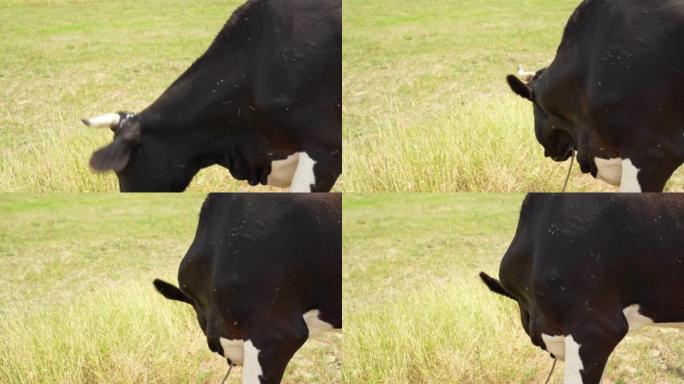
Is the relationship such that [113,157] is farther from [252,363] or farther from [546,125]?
[546,125]

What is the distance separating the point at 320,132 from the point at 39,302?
2382mm

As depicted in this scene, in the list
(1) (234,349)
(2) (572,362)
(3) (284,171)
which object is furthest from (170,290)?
(2) (572,362)

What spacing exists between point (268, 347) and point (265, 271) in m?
0.33

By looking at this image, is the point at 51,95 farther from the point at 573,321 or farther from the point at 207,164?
the point at 573,321

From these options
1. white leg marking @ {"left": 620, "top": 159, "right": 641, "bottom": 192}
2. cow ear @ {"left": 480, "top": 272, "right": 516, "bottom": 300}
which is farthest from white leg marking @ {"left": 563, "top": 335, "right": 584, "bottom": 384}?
white leg marking @ {"left": 620, "top": 159, "right": 641, "bottom": 192}

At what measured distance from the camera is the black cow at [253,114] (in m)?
4.90

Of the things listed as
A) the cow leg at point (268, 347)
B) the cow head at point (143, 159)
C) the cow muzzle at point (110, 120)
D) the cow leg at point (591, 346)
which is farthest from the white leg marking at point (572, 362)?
the cow muzzle at point (110, 120)

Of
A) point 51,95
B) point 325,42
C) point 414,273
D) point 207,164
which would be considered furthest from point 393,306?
point 51,95

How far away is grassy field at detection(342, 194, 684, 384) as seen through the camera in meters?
5.93

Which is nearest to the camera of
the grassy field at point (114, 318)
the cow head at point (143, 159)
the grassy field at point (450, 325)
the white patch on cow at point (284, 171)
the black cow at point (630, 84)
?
the black cow at point (630, 84)

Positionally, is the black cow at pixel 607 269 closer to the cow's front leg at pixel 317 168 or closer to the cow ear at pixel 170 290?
the cow's front leg at pixel 317 168

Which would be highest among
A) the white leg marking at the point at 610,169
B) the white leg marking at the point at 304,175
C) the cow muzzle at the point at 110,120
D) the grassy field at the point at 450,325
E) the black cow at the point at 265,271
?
the cow muzzle at the point at 110,120

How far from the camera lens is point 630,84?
4770mm

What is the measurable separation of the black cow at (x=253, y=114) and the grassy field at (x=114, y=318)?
16.7 inches
